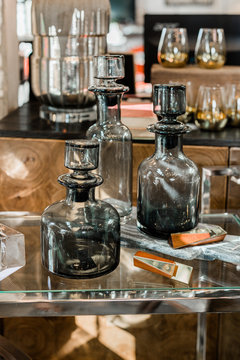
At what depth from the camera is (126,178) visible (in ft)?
3.51

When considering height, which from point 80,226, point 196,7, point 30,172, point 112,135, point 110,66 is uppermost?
point 196,7

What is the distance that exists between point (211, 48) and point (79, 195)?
1.00 m

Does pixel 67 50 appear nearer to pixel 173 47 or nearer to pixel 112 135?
pixel 173 47

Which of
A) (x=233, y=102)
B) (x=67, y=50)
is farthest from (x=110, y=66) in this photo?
(x=233, y=102)

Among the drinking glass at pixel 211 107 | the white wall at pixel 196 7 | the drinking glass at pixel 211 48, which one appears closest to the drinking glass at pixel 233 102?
the drinking glass at pixel 211 107

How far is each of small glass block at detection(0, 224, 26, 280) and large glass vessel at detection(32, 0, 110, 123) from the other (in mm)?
734

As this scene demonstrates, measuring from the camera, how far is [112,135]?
1.04 m

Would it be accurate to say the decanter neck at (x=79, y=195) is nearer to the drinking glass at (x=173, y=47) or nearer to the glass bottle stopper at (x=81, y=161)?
the glass bottle stopper at (x=81, y=161)

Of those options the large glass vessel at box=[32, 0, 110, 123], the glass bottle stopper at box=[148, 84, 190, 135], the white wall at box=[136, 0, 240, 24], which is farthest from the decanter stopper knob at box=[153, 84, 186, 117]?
the white wall at box=[136, 0, 240, 24]

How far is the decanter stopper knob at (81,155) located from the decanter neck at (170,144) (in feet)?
0.51

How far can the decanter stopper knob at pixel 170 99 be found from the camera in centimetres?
94

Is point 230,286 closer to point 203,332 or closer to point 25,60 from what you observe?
point 203,332

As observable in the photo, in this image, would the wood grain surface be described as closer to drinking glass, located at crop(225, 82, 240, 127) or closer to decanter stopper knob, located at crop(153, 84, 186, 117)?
drinking glass, located at crop(225, 82, 240, 127)

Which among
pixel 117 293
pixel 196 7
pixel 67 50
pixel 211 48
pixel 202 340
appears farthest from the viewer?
pixel 196 7
